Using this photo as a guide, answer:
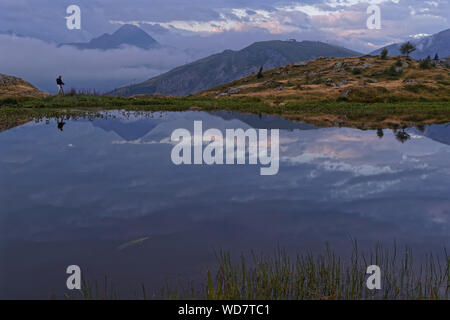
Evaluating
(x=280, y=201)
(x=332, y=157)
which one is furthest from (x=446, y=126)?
(x=280, y=201)

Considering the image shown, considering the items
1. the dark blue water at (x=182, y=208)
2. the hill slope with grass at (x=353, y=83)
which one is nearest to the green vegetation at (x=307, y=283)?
the dark blue water at (x=182, y=208)

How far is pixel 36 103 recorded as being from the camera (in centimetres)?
5847

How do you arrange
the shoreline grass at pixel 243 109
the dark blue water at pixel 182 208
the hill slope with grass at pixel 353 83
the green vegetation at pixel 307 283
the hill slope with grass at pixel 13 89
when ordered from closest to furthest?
the green vegetation at pixel 307 283, the dark blue water at pixel 182 208, the shoreline grass at pixel 243 109, the hill slope with grass at pixel 13 89, the hill slope with grass at pixel 353 83

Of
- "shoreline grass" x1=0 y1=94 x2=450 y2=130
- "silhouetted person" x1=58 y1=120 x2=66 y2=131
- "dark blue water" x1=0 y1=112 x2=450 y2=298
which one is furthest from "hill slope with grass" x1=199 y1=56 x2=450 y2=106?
"dark blue water" x1=0 y1=112 x2=450 y2=298

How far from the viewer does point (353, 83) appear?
90.5 meters

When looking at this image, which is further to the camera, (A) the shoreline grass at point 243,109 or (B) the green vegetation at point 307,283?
(A) the shoreline grass at point 243,109

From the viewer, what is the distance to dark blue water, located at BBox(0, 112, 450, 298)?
31.5ft

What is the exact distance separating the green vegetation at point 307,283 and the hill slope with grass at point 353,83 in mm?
59862

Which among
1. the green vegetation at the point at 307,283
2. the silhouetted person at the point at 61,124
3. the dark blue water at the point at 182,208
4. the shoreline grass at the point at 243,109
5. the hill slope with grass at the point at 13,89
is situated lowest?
the green vegetation at the point at 307,283

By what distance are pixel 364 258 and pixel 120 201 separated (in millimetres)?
9177

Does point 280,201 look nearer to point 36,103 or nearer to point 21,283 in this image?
point 21,283

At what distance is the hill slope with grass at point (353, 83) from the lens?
247 feet

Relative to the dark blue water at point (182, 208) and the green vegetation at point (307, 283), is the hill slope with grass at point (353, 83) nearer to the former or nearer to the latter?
the dark blue water at point (182, 208)
